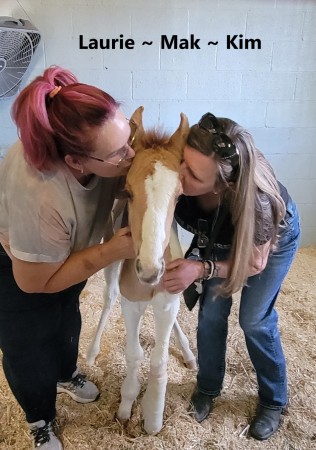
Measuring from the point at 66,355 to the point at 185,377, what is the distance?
529 millimetres

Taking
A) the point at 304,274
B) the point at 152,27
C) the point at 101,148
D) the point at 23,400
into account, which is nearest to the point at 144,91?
the point at 152,27

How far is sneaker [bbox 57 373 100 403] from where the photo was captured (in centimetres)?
169

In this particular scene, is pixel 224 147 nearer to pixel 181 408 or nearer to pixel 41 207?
pixel 41 207

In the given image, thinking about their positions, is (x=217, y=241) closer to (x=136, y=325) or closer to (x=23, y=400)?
(x=136, y=325)

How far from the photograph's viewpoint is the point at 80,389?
5.57 feet

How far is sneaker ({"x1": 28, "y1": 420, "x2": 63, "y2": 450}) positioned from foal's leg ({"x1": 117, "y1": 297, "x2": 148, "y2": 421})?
0.83 feet

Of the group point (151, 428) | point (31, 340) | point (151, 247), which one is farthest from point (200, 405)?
point (151, 247)

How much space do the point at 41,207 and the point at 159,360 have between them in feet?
2.25

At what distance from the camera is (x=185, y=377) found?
183 centimetres

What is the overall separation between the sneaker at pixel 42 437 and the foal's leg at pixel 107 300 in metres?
0.43

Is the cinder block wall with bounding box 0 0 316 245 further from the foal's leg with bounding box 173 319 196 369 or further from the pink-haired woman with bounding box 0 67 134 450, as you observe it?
the pink-haired woman with bounding box 0 67 134 450

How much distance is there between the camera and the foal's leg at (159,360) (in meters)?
1.33

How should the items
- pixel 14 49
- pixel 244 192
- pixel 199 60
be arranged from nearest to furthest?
pixel 244 192, pixel 14 49, pixel 199 60

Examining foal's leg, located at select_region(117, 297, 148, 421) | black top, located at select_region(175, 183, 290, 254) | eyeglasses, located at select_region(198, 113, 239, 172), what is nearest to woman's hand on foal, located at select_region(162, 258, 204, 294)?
black top, located at select_region(175, 183, 290, 254)
